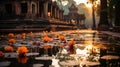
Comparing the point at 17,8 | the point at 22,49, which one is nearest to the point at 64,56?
the point at 22,49

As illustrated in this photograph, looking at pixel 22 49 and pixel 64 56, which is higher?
pixel 22 49

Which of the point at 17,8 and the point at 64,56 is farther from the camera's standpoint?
the point at 17,8

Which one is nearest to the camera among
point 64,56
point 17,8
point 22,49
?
point 22,49

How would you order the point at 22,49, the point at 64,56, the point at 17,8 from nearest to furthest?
the point at 22,49 < the point at 64,56 < the point at 17,8

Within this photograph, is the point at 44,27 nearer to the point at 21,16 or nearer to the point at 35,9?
the point at 21,16

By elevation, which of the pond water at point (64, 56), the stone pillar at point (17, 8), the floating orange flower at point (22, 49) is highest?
the stone pillar at point (17, 8)

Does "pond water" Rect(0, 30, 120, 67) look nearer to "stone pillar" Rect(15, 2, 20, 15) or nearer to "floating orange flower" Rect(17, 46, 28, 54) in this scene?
"floating orange flower" Rect(17, 46, 28, 54)

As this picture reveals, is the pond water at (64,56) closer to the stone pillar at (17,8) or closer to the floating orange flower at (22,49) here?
the floating orange flower at (22,49)

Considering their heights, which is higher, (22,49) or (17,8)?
(17,8)

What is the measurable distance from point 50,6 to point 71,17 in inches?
998

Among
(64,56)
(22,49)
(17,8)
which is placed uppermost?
(17,8)

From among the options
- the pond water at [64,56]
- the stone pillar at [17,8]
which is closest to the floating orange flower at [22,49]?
the pond water at [64,56]

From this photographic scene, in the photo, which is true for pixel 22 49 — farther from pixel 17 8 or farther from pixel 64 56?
pixel 17 8

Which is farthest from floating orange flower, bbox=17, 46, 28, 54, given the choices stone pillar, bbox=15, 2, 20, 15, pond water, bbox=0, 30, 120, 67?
stone pillar, bbox=15, 2, 20, 15
